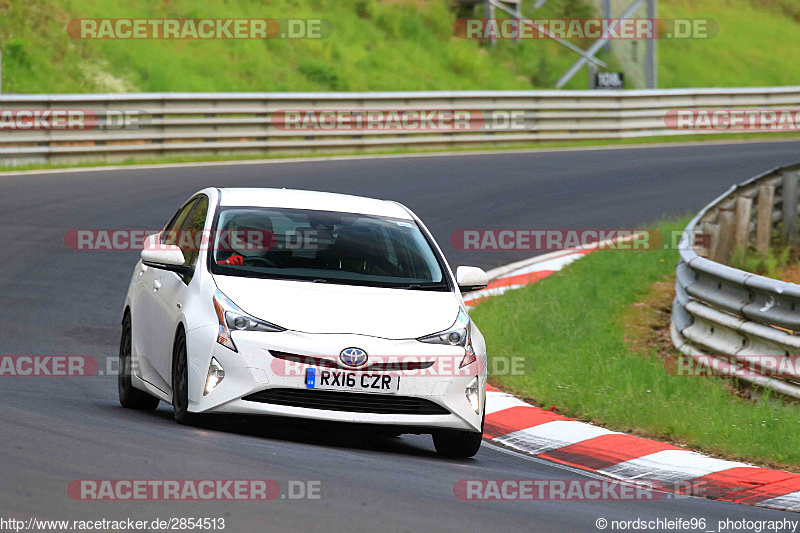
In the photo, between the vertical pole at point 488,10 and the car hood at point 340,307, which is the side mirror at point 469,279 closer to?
the car hood at point 340,307

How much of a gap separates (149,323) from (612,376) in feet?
12.2

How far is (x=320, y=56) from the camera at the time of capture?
1366 inches

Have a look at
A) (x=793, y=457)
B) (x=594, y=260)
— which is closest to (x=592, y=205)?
(x=594, y=260)

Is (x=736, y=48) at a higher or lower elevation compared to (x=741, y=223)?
higher

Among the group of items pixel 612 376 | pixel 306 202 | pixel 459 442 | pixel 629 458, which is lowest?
pixel 629 458

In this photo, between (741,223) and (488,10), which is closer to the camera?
(741,223)

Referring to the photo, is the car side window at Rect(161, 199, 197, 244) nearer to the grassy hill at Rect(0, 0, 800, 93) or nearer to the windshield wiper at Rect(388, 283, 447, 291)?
the windshield wiper at Rect(388, 283, 447, 291)

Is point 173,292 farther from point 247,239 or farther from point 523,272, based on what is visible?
point 523,272

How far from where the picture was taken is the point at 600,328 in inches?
490

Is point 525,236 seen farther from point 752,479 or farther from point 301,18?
point 301,18

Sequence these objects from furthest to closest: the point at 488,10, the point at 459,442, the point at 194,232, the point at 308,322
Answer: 1. the point at 488,10
2. the point at 194,232
3. the point at 459,442
4. the point at 308,322

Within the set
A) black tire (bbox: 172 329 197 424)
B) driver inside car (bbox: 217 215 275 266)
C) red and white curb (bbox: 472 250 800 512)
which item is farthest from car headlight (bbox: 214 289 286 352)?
red and white curb (bbox: 472 250 800 512)

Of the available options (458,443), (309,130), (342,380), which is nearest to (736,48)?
(309,130)

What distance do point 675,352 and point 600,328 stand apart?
0.85m
